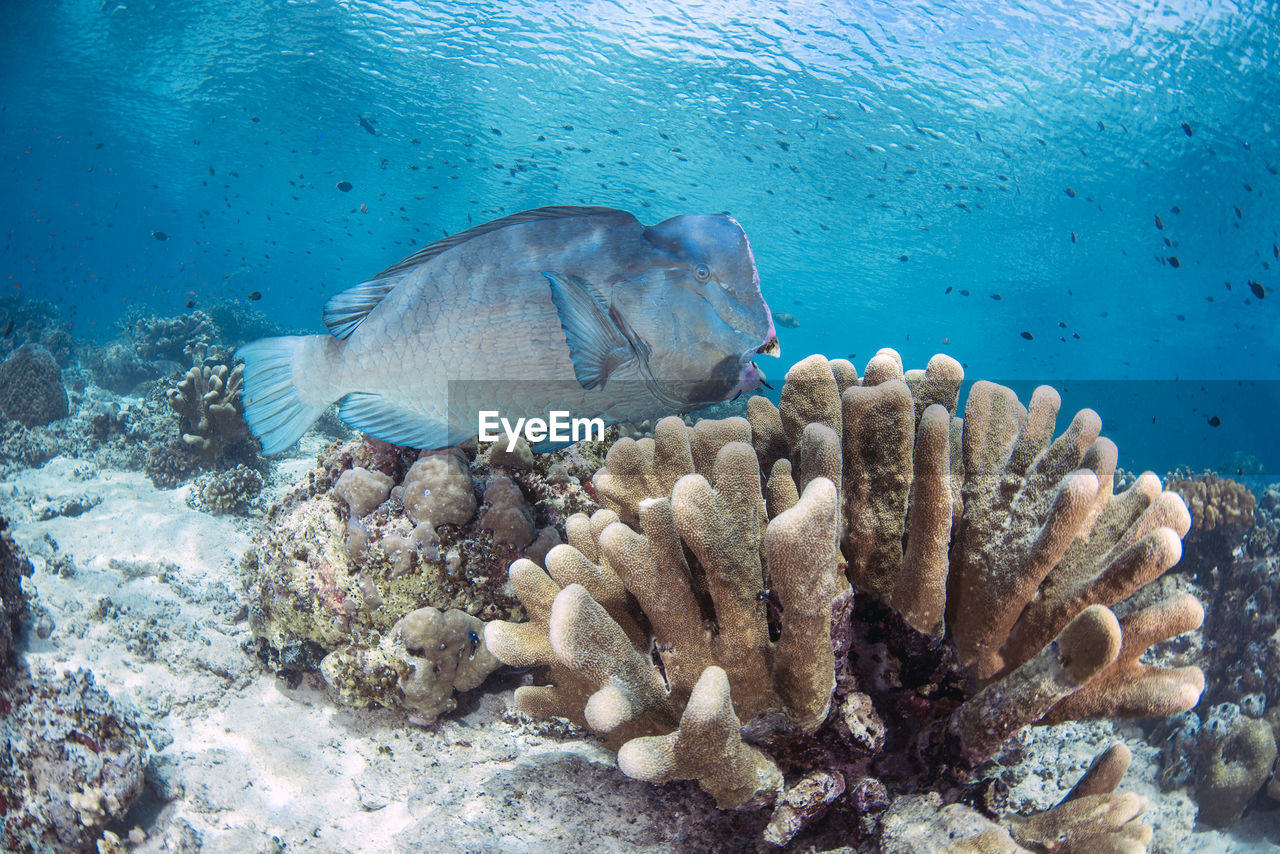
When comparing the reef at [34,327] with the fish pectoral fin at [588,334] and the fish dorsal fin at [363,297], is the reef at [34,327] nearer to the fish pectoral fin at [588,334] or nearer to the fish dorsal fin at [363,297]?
the fish dorsal fin at [363,297]

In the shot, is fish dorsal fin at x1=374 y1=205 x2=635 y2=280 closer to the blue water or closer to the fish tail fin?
the fish tail fin

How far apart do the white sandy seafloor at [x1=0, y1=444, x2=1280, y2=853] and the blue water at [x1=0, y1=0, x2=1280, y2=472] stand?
Answer: 8.43 meters

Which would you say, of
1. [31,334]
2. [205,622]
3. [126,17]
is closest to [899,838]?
[205,622]

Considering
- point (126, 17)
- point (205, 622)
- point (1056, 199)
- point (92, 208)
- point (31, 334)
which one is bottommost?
point (92, 208)

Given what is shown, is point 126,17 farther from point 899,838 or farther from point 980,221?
point 980,221

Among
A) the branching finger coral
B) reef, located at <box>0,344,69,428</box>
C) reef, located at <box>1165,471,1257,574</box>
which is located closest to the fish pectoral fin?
the branching finger coral

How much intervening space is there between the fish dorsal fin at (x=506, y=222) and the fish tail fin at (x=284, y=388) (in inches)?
14.5

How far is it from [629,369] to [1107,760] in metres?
1.74

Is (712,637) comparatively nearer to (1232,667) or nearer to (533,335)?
(533,335)

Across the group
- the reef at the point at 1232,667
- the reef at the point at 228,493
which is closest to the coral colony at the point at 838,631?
the reef at the point at 228,493

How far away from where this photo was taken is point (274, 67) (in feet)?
87.5

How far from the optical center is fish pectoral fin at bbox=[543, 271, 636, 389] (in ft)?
5.21

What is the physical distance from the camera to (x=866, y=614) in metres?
1.72

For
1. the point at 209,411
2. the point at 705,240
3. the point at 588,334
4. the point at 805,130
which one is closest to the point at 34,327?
the point at 209,411
